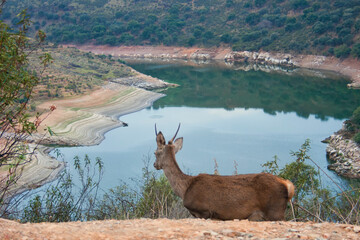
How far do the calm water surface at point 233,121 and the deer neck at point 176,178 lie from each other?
7674mm

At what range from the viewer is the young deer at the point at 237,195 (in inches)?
285

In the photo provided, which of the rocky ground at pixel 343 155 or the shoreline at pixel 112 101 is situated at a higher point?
the shoreline at pixel 112 101

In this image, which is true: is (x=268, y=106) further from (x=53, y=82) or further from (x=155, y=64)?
(x=155, y=64)

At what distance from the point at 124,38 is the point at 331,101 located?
56.1m

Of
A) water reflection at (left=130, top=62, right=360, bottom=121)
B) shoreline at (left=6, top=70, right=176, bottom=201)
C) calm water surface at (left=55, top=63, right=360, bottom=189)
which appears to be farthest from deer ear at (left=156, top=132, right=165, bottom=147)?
water reflection at (left=130, top=62, right=360, bottom=121)

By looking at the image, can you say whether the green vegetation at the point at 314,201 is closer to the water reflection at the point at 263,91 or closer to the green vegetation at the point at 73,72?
the water reflection at the point at 263,91

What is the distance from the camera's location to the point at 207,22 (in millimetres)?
94938

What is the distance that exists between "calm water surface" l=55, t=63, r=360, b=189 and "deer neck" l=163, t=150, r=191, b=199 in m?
7.67

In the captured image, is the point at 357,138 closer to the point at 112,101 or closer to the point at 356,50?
the point at 112,101

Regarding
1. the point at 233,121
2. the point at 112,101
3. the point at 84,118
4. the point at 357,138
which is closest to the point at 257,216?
the point at 357,138

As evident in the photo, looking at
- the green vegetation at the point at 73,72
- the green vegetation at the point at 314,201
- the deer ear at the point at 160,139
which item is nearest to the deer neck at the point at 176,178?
the deer ear at the point at 160,139

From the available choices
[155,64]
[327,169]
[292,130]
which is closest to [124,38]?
[155,64]

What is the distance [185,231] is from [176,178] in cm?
232

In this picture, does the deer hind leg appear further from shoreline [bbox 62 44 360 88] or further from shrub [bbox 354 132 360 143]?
shoreline [bbox 62 44 360 88]
